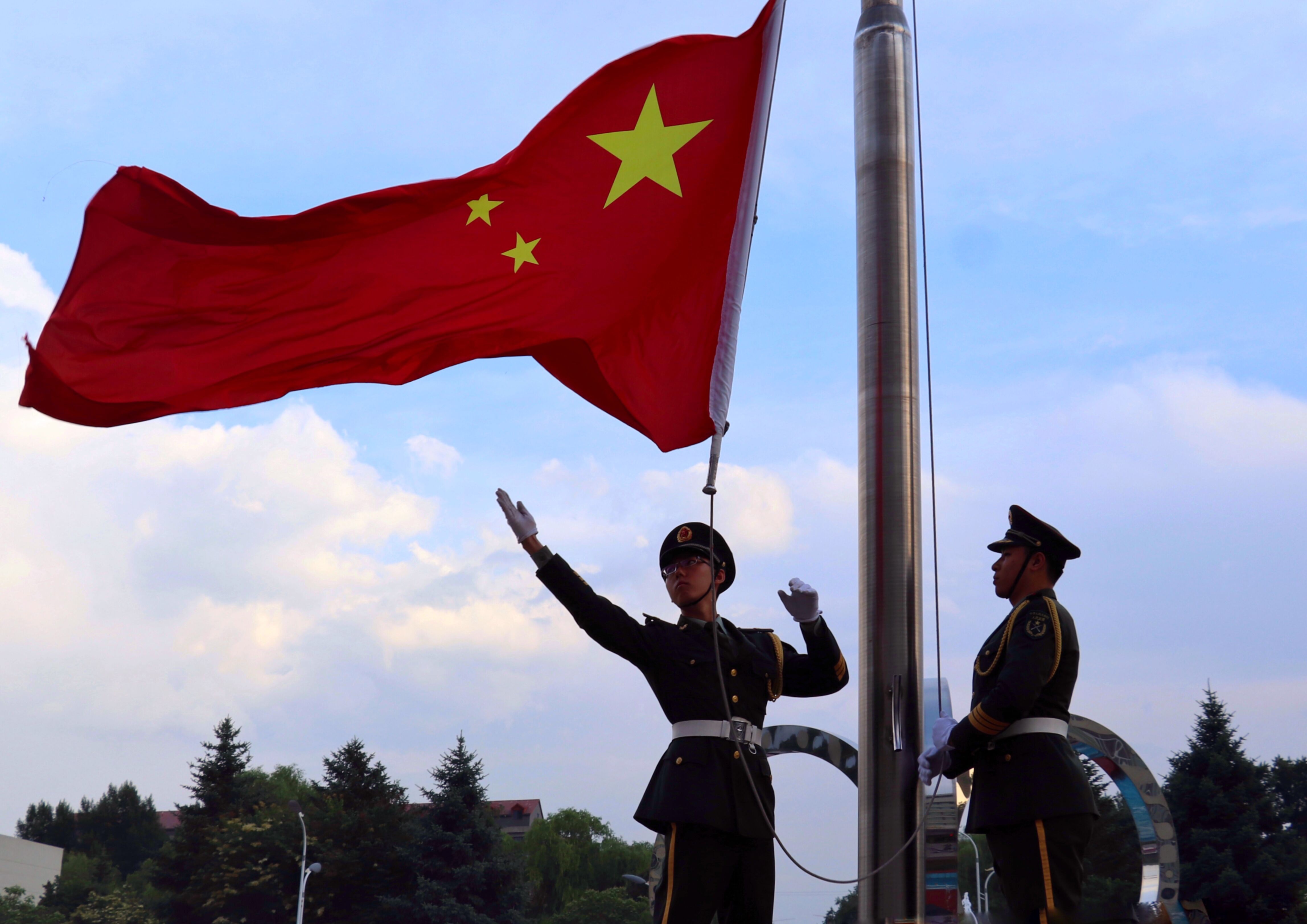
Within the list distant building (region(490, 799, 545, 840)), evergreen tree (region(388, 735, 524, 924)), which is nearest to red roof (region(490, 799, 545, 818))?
distant building (region(490, 799, 545, 840))

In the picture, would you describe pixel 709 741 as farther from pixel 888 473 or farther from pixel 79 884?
pixel 79 884

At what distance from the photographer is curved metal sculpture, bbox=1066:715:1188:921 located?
9.12 m

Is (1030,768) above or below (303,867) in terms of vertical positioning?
above

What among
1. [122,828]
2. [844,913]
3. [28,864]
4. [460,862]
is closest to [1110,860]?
[844,913]

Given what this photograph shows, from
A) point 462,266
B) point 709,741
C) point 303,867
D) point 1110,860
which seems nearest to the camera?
point 709,741

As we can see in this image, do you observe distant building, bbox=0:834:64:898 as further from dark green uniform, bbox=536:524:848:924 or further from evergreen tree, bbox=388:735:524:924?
dark green uniform, bbox=536:524:848:924

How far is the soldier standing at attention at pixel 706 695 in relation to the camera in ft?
16.7

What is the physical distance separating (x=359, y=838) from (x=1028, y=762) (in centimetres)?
4946

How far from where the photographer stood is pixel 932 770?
511cm

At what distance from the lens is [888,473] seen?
527cm

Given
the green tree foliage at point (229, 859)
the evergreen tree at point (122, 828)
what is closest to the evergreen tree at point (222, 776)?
the green tree foliage at point (229, 859)

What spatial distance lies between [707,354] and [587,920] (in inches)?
2042

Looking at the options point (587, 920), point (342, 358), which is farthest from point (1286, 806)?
point (342, 358)

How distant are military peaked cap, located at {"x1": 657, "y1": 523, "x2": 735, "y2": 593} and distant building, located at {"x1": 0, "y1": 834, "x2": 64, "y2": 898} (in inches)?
2886
